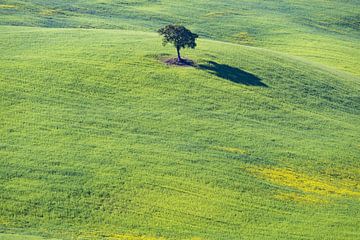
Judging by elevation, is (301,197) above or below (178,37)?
below

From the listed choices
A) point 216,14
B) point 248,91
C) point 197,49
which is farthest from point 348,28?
point 248,91

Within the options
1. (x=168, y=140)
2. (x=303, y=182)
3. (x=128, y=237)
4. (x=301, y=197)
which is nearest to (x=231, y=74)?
(x=168, y=140)

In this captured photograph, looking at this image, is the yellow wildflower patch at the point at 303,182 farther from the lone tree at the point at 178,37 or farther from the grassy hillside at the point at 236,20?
the grassy hillside at the point at 236,20

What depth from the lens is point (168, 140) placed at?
174ft

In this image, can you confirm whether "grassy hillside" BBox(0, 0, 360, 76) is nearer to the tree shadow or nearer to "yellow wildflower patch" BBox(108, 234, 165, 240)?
the tree shadow

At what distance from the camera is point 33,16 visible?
94250 mm

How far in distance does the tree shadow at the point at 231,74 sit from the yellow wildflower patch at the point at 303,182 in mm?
19637

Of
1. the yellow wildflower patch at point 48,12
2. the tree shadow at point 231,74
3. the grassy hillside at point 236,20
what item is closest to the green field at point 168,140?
the tree shadow at point 231,74

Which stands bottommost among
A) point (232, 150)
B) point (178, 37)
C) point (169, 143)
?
point (232, 150)

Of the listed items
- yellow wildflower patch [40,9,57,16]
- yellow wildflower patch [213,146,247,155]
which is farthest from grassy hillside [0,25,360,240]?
yellow wildflower patch [40,9,57,16]

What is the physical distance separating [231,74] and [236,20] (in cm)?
3883

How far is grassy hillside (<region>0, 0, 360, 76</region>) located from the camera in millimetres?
93500

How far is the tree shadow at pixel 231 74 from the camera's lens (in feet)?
224

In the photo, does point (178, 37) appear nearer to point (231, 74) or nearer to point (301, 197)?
point (231, 74)
